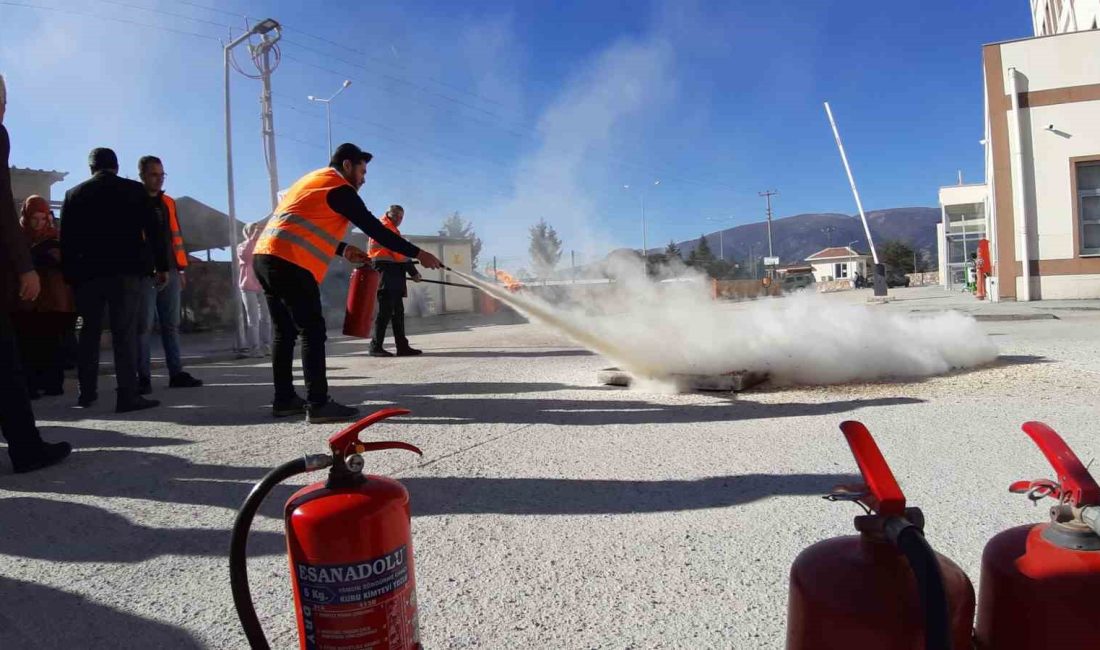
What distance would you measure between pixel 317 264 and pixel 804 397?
11.3 feet

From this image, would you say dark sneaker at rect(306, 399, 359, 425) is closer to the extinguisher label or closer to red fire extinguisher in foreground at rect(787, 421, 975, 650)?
the extinguisher label

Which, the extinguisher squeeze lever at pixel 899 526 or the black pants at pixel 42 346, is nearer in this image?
the extinguisher squeeze lever at pixel 899 526

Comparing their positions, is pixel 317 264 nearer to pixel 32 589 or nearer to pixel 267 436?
pixel 267 436

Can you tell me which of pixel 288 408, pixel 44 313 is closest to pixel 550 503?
pixel 288 408

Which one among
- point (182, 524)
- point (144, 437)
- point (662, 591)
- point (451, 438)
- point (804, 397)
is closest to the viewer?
point (662, 591)

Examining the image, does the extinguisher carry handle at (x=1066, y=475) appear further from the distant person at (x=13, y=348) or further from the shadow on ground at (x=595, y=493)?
the distant person at (x=13, y=348)

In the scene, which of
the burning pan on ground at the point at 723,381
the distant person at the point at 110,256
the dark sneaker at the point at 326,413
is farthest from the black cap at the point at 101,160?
the burning pan on ground at the point at 723,381

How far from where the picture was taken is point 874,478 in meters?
1.10

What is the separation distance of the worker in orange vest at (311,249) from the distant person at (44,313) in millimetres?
2931

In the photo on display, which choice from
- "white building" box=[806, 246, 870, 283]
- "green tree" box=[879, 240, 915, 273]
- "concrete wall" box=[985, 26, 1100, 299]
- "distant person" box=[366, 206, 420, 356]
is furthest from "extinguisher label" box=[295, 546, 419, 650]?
"white building" box=[806, 246, 870, 283]

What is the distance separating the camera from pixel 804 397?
186 inches

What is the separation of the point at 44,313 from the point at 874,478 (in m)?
7.05

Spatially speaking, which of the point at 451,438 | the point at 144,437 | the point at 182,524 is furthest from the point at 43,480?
the point at 451,438

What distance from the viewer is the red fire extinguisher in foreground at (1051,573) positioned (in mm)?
1060
